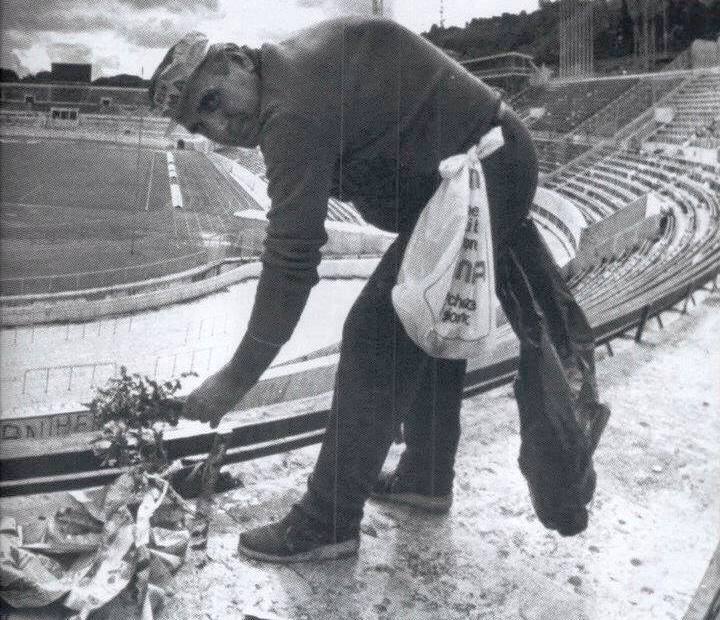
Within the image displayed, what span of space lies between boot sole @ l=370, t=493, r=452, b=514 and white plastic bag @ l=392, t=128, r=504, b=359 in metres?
0.41

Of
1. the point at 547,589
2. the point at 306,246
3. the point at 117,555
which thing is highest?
the point at 306,246

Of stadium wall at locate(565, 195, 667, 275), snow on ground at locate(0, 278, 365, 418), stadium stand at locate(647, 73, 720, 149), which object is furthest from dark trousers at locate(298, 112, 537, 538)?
stadium stand at locate(647, 73, 720, 149)

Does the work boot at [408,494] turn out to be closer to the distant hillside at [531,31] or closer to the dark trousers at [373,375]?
the dark trousers at [373,375]

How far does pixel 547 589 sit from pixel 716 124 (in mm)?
A: 12584

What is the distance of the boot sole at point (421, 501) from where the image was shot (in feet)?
5.01

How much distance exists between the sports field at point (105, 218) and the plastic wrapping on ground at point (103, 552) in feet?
16.1

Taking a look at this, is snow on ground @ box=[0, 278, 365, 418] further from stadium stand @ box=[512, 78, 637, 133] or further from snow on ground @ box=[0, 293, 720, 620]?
stadium stand @ box=[512, 78, 637, 133]

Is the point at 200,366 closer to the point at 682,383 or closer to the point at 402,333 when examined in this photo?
the point at 682,383

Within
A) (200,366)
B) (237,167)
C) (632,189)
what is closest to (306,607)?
(200,366)

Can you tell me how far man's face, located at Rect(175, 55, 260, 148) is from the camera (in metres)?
1.08

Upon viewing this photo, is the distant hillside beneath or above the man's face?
above

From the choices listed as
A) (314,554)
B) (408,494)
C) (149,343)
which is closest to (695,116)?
(149,343)

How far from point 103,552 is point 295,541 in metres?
0.32

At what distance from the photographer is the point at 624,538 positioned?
58.8 inches
